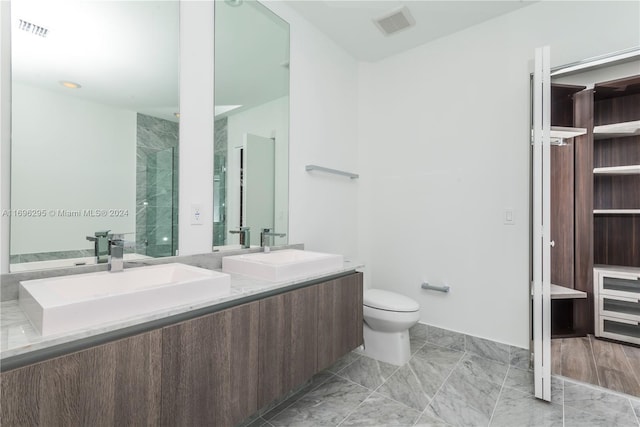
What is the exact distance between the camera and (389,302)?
84.7 inches

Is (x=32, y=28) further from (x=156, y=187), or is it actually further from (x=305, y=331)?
(x=305, y=331)

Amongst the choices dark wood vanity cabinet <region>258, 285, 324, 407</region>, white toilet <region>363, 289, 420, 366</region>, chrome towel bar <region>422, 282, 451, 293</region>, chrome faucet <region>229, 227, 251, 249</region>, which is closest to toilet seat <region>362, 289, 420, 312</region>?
white toilet <region>363, 289, 420, 366</region>

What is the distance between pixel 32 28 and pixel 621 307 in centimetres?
314

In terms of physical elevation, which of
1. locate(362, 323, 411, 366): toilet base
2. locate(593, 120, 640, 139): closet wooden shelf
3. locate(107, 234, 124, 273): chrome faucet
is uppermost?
locate(593, 120, 640, 139): closet wooden shelf

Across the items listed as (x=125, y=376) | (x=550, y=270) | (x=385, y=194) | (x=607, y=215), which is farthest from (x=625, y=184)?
(x=125, y=376)

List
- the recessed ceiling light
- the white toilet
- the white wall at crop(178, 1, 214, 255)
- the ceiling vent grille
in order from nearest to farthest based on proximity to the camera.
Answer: the ceiling vent grille < the recessed ceiling light < the white wall at crop(178, 1, 214, 255) < the white toilet

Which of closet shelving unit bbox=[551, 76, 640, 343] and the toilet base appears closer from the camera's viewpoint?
closet shelving unit bbox=[551, 76, 640, 343]

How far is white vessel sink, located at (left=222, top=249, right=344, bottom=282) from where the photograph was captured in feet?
4.67

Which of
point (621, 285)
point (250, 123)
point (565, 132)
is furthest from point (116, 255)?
point (621, 285)

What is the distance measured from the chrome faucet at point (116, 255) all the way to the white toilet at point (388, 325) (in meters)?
1.58

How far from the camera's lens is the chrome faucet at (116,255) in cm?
126

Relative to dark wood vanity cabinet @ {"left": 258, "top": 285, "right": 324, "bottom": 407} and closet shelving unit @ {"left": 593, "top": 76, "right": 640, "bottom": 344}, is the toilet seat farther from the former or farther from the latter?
closet shelving unit @ {"left": 593, "top": 76, "right": 640, "bottom": 344}

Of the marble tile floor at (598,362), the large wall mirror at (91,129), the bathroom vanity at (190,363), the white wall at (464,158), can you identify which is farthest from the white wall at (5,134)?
the marble tile floor at (598,362)

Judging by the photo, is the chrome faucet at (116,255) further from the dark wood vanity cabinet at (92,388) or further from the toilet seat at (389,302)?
the toilet seat at (389,302)
